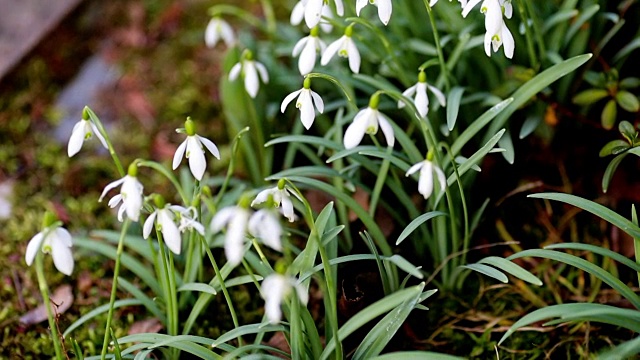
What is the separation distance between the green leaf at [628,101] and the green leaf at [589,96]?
0.04m

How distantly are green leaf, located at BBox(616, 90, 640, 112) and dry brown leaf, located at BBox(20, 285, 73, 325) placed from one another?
5.50ft

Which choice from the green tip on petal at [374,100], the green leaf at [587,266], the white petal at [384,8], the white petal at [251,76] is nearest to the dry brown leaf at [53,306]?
the white petal at [251,76]

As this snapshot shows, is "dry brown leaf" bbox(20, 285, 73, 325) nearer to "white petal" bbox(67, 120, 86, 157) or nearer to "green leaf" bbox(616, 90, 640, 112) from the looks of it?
"white petal" bbox(67, 120, 86, 157)

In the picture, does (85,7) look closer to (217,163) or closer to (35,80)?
(35,80)

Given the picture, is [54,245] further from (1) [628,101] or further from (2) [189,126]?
(1) [628,101]

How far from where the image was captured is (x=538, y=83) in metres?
1.87

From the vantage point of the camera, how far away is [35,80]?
9.53ft

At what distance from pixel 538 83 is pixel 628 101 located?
0.30 m

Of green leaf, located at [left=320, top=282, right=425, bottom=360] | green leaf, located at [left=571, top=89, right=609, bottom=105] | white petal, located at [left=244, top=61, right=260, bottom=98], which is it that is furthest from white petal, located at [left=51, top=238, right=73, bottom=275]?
green leaf, located at [left=571, top=89, right=609, bottom=105]

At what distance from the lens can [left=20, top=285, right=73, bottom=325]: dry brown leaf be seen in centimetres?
197

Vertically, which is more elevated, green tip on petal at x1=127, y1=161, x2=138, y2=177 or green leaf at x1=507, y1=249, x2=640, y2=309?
green tip on petal at x1=127, y1=161, x2=138, y2=177

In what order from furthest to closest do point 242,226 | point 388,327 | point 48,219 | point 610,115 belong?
point 610,115, point 388,327, point 48,219, point 242,226

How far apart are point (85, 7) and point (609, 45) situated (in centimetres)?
222

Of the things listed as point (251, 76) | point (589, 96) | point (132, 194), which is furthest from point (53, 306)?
point (589, 96)
